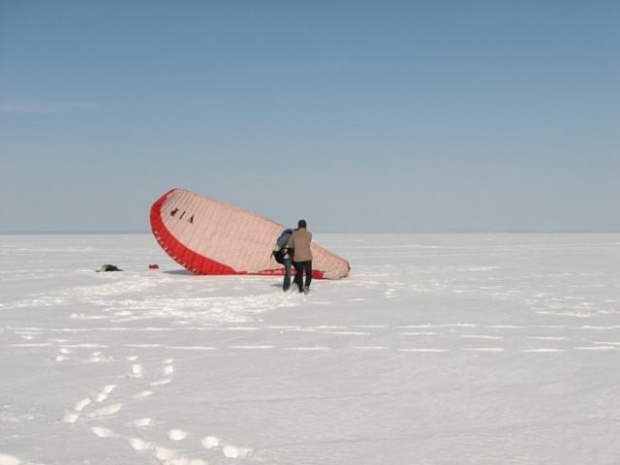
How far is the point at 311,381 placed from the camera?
5.58 meters

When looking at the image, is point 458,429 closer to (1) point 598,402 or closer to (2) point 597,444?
(2) point 597,444

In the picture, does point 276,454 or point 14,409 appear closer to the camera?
point 276,454

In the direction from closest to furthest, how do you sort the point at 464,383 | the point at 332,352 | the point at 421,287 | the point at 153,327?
the point at 464,383
the point at 332,352
the point at 153,327
the point at 421,287

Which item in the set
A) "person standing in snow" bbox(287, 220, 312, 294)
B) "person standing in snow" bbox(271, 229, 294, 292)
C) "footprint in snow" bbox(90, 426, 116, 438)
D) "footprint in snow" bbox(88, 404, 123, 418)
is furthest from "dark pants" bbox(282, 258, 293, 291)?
"footprint in snow" bbox(90, 426, 116, 438)

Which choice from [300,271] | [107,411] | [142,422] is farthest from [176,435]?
[300,271]

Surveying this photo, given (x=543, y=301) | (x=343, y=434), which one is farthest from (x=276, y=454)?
(x=543, y=301)

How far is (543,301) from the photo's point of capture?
11344 millimetres

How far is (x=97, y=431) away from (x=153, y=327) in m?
4.59

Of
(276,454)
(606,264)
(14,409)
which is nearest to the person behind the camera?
(276,454)

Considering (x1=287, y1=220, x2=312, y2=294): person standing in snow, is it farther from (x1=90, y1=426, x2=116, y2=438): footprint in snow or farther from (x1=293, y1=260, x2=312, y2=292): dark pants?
(x1=90, y1=426, x2=116, y2=438): footprint in snow

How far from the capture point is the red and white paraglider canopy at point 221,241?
1616cm

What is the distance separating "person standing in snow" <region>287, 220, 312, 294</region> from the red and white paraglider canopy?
3005 millimetres

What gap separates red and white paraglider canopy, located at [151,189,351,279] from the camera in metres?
16.2

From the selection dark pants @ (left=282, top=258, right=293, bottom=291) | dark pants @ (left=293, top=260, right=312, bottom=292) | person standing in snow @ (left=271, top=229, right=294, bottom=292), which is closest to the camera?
dark pants @ (left=293, top=260, right=312, bottom=292)
